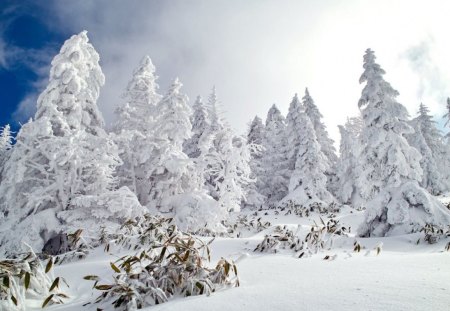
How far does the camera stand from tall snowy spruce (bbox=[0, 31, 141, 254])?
12219 millimetres

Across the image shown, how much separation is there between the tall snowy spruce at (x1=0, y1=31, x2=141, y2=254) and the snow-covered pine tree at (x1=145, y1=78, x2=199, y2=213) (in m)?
3.07

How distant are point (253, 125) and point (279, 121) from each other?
4.17 meters

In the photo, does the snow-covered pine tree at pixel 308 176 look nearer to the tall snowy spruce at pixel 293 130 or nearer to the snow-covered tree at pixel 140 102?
the tall snowy spruce at pixel 293 130

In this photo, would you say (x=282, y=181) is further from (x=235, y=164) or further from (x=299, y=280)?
(x=299, y=280)

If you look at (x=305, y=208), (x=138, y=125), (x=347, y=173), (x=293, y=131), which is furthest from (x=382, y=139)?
(x=347, y=173)

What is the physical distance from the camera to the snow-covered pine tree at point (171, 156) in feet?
51.6

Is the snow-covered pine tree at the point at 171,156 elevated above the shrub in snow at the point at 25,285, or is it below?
above

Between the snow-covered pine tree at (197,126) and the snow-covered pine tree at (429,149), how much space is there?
72.6 feet

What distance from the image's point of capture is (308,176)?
28.5m

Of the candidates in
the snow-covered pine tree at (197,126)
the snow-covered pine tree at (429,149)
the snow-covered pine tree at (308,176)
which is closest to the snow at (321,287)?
the snow-covered pine tree at (308,176)

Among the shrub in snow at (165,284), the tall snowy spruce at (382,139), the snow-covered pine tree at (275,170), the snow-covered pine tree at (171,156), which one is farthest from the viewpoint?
the snow-covered pine tree at (275,170)

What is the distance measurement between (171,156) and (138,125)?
4506 mm

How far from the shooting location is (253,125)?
41.2 metres

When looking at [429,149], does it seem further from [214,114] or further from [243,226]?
[243,226]
